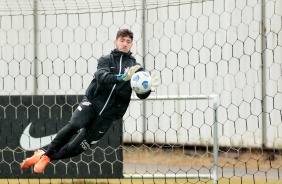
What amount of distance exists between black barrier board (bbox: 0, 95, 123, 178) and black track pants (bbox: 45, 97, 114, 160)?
0.92 m

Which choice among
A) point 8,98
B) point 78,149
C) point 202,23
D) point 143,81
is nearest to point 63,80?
point 202,23

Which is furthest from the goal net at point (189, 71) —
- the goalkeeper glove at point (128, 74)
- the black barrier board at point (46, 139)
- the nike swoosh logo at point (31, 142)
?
the goalkeeper glove at point (128, 74)

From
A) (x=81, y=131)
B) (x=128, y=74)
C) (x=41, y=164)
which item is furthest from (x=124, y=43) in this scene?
(x=41, y=164)

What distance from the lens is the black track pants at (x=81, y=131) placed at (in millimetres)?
5152

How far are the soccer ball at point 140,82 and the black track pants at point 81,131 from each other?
615 mm

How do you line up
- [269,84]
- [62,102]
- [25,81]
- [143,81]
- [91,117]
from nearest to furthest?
[143,81], [91,117], [62,102], [269,84], [25,81]

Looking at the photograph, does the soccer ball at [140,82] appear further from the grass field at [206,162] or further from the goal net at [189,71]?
the goal net at [189,71]

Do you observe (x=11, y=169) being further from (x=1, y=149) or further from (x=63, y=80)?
(x=63, y=80)

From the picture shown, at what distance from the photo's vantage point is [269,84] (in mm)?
8594

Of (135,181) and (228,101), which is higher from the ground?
(228,101)

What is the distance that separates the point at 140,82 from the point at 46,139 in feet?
6.51

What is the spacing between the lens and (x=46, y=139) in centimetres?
627

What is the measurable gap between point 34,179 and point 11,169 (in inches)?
13.0

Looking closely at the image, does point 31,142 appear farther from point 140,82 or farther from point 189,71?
point 189,71
